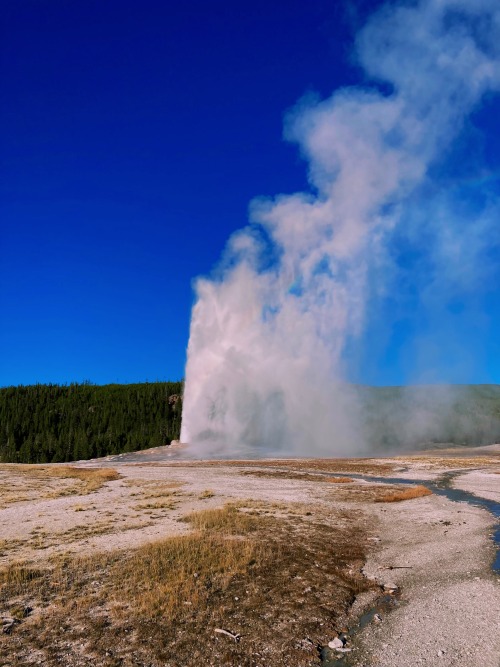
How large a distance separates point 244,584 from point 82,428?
160 m

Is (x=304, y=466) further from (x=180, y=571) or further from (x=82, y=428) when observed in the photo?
(x=82, y=428)

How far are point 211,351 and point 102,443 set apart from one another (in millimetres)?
57692

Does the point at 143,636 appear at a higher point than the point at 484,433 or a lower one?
lower

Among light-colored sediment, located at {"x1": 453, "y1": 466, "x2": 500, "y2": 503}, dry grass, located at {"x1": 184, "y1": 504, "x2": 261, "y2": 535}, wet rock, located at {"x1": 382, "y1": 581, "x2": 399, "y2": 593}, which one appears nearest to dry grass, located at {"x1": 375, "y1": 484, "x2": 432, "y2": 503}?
light-colored sediment, located at {"x1": 453, "y1": 466, "x2": 500, "y2": 503}

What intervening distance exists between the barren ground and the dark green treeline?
12342 cm

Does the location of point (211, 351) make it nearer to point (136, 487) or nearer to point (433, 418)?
point (136, 487)

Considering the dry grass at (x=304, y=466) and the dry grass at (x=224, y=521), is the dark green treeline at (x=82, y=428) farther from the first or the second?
the dry grass at (x=224, y=521)

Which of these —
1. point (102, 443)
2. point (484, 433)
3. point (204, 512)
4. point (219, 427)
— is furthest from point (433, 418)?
point (204, 512)

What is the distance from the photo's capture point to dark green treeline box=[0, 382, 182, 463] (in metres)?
146

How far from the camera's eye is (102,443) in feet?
510

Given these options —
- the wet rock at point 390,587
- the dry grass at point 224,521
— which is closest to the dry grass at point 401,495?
the dry grass at point 224,521

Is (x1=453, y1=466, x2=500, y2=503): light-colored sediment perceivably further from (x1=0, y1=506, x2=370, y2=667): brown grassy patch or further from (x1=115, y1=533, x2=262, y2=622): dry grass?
(x1=115, y1=533, x2=262, y2=622): dry grass

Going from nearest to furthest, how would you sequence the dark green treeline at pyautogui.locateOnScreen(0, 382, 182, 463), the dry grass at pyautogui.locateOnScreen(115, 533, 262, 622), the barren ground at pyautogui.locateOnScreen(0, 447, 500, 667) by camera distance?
the barren ground at pyautogui.locateOnScreen(0, 447, 500, 667) < the dry grass at pyautogui.locateOnScreen(115, 533, 262, 622) < the dark green treeline at pyautogui.locateOnScreen(0, 382, 182, 463)

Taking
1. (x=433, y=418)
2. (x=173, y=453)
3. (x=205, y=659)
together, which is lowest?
(x=205, y=659)
